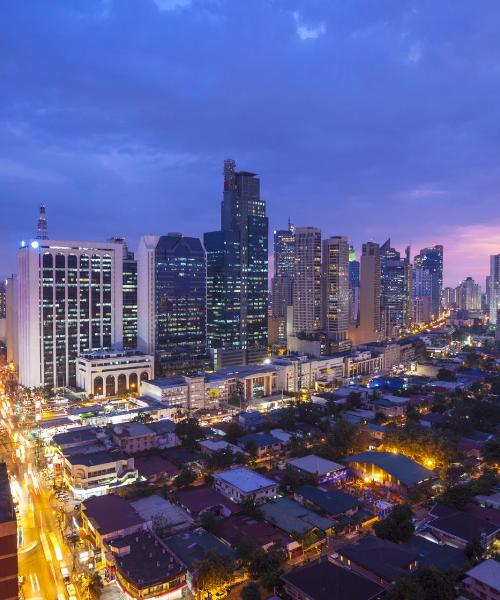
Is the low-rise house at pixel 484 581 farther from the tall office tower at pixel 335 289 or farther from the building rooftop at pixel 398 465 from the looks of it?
the tall office tower at pixel 335 289

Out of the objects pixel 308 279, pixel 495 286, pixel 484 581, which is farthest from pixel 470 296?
pixel 484 581

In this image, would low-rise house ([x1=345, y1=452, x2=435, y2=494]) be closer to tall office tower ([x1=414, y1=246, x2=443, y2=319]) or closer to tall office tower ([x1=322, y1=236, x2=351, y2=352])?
tall office tower ([x1=322, y1=236, x2=351, y2=352])

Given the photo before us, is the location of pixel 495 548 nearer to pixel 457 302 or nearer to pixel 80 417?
pixel 80 417

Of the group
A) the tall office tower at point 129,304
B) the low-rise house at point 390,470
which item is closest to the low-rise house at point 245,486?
the low-rise house at point 390,470

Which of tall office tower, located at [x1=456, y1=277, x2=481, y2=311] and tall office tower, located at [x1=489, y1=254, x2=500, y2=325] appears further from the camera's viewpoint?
tall office tower, located at [x1=456, y1=277, x2=481, y2=311]

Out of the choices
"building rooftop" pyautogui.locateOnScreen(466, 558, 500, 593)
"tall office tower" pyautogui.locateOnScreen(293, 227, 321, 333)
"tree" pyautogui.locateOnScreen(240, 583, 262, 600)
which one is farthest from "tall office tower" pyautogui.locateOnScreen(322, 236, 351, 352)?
"tree" pyautogui.locateOnScreen(240, 583, 262, 600)
